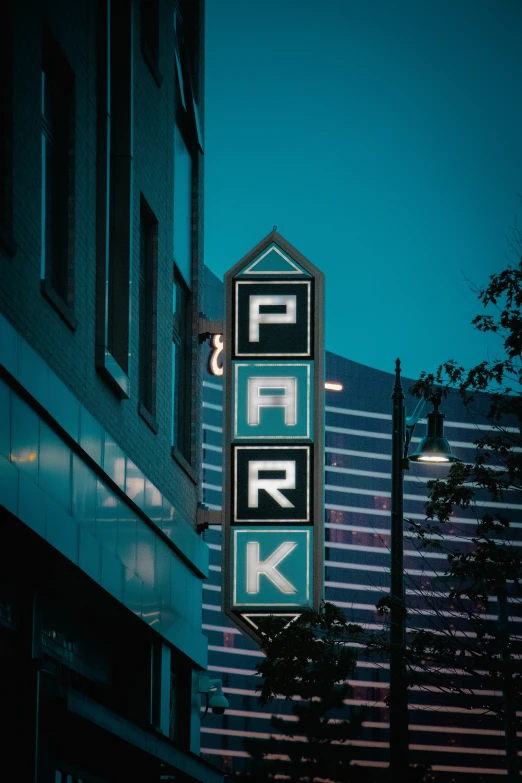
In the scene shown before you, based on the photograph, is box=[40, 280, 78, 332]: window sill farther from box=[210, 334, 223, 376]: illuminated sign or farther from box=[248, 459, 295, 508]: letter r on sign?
box=[210, 334, 223, 376]: illuminated sign

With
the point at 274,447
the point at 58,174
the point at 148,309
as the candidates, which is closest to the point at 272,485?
the point at 274,447

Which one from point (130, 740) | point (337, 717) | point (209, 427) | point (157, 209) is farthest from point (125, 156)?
point (337, 717)

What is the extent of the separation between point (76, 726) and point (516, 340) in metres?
7.78

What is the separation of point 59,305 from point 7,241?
1.93 m

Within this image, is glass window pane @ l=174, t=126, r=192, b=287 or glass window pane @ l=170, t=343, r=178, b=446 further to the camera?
glass window pane @ l=174, t=126, r=192, b=287

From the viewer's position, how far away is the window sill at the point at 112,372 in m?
15.3

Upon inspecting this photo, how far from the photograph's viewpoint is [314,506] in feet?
67.7

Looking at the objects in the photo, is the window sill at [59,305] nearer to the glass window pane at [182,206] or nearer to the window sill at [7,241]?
the window sill at [7,241]

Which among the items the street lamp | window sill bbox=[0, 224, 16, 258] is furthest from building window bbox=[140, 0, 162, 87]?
window sill bbox=[0, 224, 16, 258]

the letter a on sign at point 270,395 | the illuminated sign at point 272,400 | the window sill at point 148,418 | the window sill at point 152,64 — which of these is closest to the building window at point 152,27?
the window sill at point 152,64

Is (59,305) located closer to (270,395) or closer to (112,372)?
(112,372)

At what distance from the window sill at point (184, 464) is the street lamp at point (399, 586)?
10.9ft

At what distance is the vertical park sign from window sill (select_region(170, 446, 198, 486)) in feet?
2.55

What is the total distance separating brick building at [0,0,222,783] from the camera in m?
12.0
